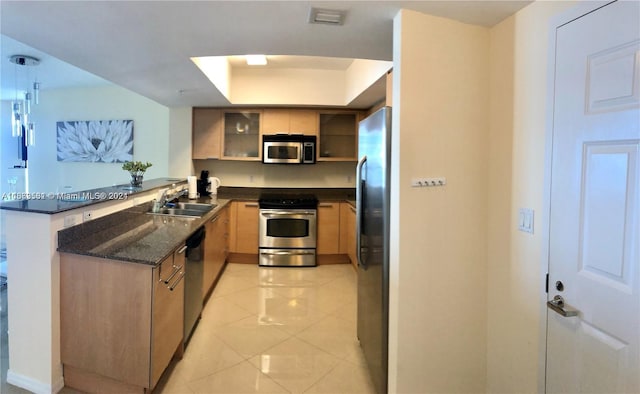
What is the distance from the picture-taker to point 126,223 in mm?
2529

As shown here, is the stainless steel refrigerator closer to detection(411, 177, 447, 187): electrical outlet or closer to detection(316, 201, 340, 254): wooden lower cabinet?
detection(411, 177, 447, 187): electrical outlet

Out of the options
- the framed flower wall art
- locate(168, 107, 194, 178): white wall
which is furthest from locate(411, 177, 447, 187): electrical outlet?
the framed flower wall art

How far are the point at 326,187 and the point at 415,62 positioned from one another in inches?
136

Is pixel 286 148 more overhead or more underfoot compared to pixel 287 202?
more overhead

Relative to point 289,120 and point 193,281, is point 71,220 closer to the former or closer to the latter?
point 193,281

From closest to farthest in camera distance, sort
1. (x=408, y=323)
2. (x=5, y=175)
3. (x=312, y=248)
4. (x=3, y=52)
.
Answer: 1. (x=408, y=323)
2. (x=3, y=52)
3. (x=312, y=248)
4. (x=5, y=175)

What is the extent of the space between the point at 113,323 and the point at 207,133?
130 inches

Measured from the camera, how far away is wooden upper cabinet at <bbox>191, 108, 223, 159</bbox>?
4.59 m

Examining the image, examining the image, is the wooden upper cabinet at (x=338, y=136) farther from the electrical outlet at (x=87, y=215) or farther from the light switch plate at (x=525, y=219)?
the light switch plate at (x=525, y=219)

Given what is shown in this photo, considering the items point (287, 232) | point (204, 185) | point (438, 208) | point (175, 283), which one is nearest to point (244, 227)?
point (287, 232)

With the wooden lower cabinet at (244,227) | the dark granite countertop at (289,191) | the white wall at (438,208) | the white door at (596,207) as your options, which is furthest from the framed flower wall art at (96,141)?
the white door at (596,207)

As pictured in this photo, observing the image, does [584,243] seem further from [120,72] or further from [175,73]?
[120,72]

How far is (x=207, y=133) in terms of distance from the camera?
4.61 m

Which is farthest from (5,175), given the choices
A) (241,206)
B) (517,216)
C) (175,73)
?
(517,216)
